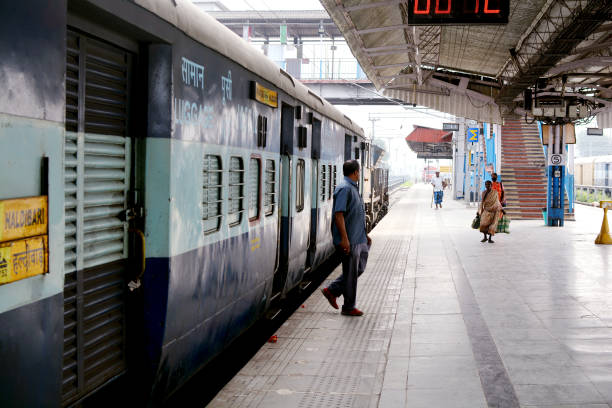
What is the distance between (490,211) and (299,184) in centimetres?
997

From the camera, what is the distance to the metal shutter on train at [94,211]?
3.53 m

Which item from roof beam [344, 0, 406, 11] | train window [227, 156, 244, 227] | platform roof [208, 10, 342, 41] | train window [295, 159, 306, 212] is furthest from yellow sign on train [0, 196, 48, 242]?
platform roof [208, 10, 342, 41]

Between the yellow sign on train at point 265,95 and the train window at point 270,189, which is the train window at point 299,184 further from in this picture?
the yellow sign on train at point 265,95

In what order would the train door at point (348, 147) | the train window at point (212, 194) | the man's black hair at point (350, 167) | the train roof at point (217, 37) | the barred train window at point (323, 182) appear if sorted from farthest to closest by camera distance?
the train door at point (348, 147) < the barred train window at point (323, 182) < the man's black hair at point (350, 167) < the train window at point (212, 194) < the train roof at point (217, 37)

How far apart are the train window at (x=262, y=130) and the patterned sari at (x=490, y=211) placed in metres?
11.9

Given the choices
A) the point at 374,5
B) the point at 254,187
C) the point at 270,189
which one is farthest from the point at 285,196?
the point at 374,5

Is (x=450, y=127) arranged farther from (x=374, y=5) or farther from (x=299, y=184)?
(x=299, y=184)

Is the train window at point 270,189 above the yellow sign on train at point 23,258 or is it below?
above

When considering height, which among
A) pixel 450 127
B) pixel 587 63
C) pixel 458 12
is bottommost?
pixel 458 12

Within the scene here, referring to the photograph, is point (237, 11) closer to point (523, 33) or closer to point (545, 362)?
point (523, 33)

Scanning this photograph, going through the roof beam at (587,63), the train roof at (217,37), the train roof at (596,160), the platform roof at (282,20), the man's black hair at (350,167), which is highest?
the platform roof at (282,20)


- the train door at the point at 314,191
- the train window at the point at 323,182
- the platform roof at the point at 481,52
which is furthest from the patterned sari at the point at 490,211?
the train door at the point at 314,191

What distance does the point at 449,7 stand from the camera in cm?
1133

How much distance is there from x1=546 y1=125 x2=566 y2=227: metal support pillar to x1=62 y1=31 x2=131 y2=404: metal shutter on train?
21917 millimetres
